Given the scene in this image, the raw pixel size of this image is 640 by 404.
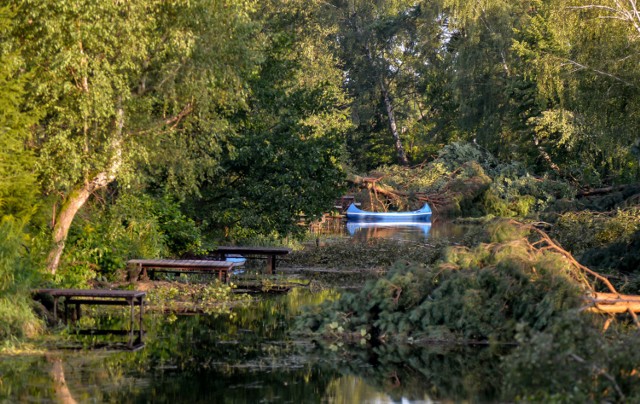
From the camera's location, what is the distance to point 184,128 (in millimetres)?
19500

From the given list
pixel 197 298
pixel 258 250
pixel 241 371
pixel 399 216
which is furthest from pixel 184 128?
pixel 399 216

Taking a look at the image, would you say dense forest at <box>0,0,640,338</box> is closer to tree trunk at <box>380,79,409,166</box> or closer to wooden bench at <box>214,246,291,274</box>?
wooden bench at <box>214,246,291,274</box>

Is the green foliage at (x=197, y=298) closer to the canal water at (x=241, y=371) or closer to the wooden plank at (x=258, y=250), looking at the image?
the canal water at (x=241, y=371)

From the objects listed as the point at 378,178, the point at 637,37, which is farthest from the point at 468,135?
the point at 637,37

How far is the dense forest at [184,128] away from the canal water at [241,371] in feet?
6.26

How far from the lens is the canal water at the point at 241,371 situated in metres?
11.0

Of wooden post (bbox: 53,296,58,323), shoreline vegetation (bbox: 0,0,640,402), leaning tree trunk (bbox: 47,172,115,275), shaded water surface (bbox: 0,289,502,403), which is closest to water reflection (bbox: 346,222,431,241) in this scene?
shoreline vegetation (bbox: 0,0,640,402)

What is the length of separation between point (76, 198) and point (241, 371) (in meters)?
6.81

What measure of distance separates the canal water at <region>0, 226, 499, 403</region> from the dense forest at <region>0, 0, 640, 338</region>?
1.91m

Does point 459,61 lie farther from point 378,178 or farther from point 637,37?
point 637,37

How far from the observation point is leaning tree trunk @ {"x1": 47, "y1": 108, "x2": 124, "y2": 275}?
56.4 feet

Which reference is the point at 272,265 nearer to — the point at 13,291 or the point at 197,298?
the point at 197,298

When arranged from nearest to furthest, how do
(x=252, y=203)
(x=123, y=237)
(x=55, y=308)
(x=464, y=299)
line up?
(x=464, y=299) → (x=55, y=308) → (x=123, y=237) → (x=252, y=203)

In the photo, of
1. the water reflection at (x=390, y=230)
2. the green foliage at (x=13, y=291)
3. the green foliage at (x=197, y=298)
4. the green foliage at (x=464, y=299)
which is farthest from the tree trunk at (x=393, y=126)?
the green foliage at (x=13, y=291)
